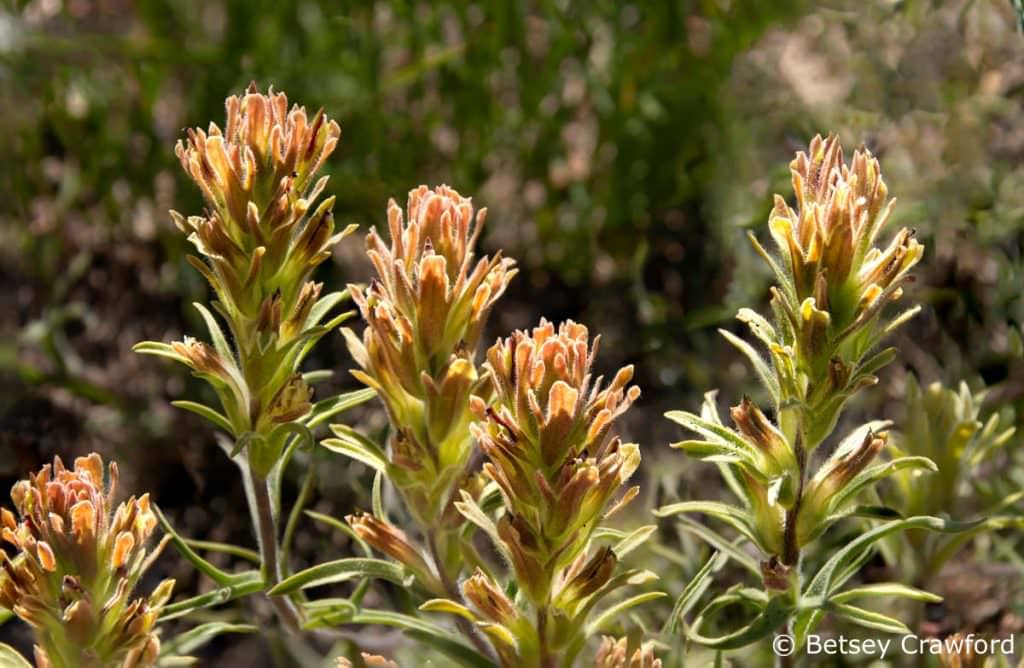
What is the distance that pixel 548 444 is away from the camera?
1.03m

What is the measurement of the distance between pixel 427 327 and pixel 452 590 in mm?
323

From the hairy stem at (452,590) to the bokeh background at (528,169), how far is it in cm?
79

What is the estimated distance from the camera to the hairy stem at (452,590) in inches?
50.1

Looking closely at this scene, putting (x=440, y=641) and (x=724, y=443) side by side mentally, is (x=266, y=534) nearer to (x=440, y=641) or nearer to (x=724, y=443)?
(x=440, y=641)

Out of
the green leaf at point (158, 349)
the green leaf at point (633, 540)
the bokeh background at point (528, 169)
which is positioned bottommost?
the green leaf at point (633, 540)

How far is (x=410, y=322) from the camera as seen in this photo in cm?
115

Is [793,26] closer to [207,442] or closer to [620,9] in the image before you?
[620,9]

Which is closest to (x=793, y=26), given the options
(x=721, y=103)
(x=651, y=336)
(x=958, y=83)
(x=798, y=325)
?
(x=721, y=103)

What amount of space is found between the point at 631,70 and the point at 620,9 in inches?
5.5

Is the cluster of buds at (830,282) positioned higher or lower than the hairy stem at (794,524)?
higher

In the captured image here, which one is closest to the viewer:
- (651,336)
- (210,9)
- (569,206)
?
(651,336)

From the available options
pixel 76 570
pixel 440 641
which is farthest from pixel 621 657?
pixel 76 570

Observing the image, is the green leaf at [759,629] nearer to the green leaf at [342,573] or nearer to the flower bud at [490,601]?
the flower bud at [490,601]

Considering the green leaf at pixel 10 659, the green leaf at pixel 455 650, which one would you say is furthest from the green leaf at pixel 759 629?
the green leaf at pixel 10 659
